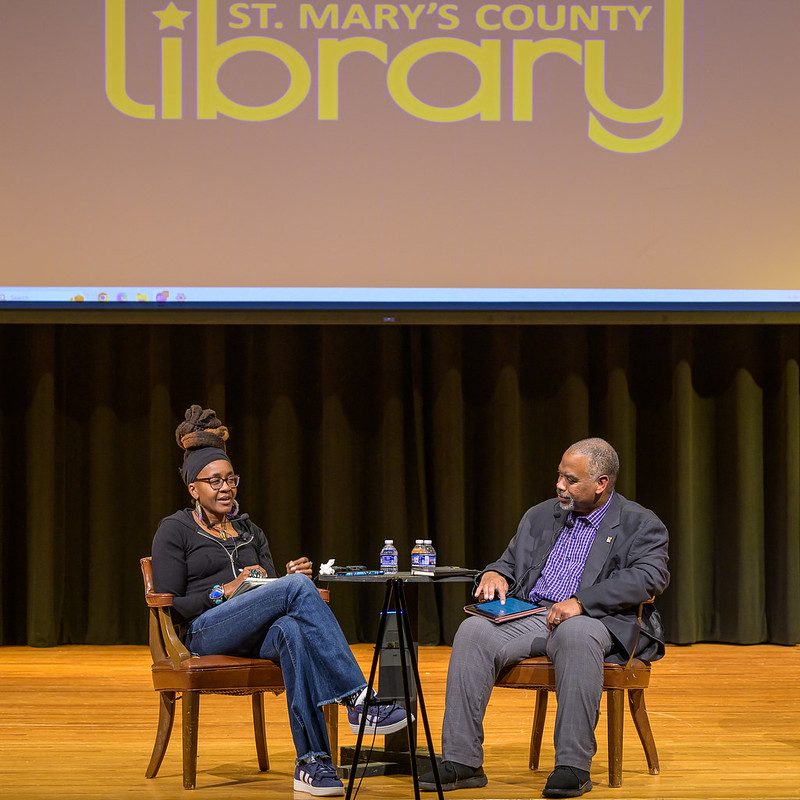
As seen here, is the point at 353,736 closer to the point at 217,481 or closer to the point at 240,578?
the point at 240,578

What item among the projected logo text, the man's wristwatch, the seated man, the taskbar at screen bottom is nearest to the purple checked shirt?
the seated man

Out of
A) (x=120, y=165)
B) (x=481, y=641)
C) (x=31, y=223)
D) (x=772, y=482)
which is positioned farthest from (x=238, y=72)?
(x=772, y=482)

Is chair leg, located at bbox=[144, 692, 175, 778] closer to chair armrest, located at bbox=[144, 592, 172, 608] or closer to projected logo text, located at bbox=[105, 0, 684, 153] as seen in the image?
chair armrest, located at bbox=[144, 592, 172, 608]

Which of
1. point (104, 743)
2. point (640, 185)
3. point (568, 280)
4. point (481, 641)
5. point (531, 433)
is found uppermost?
point (640, 185)

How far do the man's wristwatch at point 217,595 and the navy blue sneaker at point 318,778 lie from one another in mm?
535

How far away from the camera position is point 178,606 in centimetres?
314

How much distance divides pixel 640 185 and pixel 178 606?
2771 mm

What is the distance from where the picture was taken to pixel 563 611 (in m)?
3.09

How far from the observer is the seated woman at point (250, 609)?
294 cm

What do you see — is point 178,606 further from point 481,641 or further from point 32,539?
point 32,539

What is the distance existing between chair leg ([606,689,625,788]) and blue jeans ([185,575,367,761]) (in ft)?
2.34

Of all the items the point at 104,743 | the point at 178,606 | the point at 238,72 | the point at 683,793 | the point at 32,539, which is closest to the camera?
the point at 683,793

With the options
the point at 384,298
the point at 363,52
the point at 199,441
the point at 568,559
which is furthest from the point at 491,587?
the point at 363,52

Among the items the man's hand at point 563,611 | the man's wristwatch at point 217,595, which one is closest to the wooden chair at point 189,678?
the man's wristwatch at point 217,595
